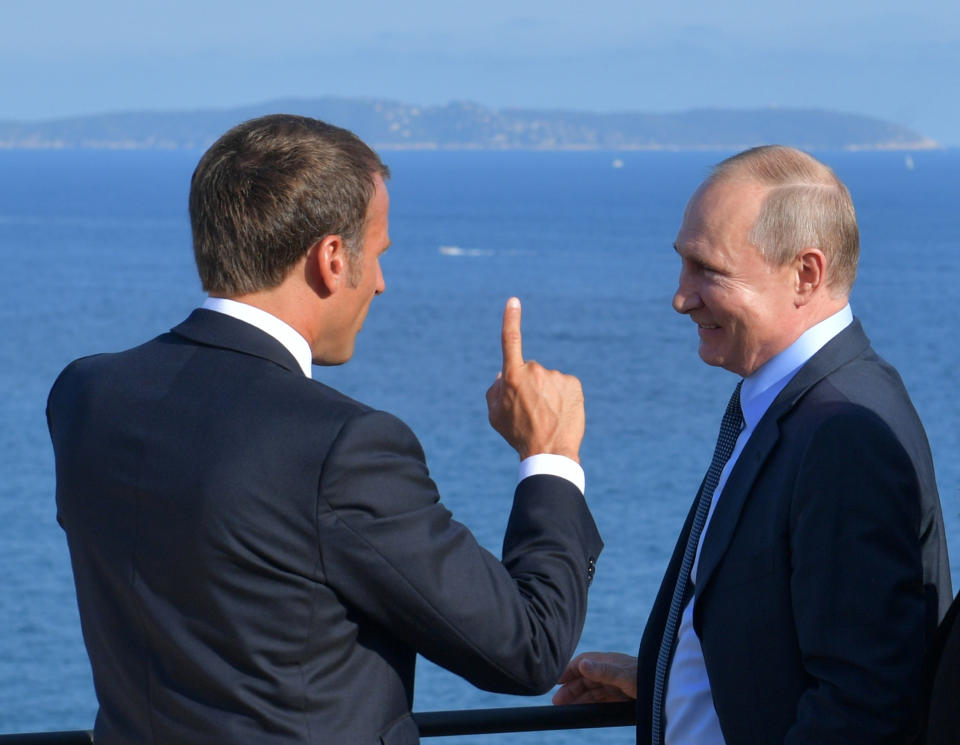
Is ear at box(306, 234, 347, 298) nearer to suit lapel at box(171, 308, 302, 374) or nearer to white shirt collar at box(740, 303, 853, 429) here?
suit lapel at box(171, 308, 302, 374)

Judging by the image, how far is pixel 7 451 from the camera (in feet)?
144

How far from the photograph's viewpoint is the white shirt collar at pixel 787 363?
2.65 metres

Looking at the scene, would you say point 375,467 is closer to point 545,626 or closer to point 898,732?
point 545,626

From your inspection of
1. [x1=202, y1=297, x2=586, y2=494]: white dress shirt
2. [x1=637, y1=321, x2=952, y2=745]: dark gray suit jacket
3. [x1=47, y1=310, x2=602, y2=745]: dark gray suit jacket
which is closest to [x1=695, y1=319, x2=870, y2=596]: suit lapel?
[x1=637, y1=321, x2=952, y2=745]: dark gray suit jacket

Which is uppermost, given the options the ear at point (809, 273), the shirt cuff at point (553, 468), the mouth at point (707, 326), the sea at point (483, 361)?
the ear at point (809, 273)

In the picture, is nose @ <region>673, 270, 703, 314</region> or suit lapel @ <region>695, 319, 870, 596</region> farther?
nose @ <region>673, 270, 703, 314</region>

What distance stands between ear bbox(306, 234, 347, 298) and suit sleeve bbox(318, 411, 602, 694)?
0.29 meters

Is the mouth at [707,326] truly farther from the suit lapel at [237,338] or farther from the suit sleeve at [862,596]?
the suit lapel at [237,338]

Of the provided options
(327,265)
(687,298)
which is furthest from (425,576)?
(687,298)

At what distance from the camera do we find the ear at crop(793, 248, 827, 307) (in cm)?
264

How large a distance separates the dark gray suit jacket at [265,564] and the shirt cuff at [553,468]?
0.24 meters

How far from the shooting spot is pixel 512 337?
2547 millimetres

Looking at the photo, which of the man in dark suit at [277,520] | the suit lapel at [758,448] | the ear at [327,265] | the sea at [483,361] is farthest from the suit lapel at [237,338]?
the sea at [483,361]

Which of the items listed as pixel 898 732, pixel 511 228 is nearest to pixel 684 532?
pixel 898 732
